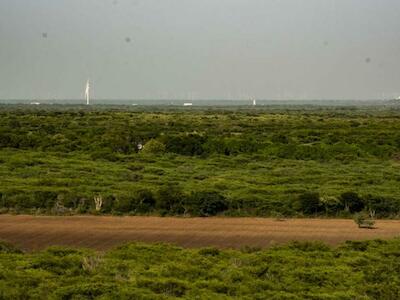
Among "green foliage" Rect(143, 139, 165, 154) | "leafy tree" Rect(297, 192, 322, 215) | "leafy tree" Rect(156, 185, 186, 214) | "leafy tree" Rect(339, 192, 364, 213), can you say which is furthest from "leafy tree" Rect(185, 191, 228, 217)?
"green foliage" Rect(143, 139, 165, 154)

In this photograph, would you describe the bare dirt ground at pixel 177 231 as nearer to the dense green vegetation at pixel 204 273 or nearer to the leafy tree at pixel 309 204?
the leafy tree at pixel 309 204

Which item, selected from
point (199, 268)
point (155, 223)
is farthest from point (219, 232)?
point (199, 268)

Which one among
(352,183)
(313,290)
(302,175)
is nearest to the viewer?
(313,290)

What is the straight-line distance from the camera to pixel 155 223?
29.7m

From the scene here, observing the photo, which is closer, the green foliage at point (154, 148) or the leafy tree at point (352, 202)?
the leafy tree at point (352, 202)

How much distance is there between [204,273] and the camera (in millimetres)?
17656

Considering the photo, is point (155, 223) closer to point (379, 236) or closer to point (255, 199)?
point (255, 199)

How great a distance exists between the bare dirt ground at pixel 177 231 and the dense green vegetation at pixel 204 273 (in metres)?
4.36

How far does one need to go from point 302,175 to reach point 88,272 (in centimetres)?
2835

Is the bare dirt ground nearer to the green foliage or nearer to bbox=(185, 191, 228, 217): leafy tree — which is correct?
bbox=(185, 191, 228, 217): leafy tree

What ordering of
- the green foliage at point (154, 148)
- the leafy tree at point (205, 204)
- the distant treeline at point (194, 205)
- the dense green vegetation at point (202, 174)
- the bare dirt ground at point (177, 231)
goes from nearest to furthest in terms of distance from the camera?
1. the bare dirt ground at point (177, 231)
2. the leafy tree at point (205, 204)
3. the distant treeline at point (194, 205)
4. the dense green vegetation at point (202, 174)
5. the green foliage at point (154, 148)

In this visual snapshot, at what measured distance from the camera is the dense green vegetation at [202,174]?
32.7 m

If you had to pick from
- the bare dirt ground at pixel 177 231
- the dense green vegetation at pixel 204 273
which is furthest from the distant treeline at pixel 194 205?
the dense green vegetation at pixel 204 273

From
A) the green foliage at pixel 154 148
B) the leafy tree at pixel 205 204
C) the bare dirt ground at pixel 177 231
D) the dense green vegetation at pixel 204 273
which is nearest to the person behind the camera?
the dense green vegetation at pixel 204 273
